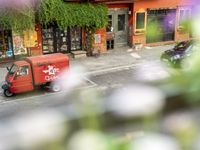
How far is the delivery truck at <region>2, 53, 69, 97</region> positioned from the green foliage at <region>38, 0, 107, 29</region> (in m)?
2.61

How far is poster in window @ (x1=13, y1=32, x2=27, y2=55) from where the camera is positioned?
11.6 meters

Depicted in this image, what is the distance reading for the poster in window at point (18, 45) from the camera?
1164 centimetres

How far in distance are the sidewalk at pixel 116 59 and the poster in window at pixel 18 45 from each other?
633mm

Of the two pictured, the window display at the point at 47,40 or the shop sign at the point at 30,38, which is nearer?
the shop sign at the point at 30,38

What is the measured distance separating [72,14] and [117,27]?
264cm

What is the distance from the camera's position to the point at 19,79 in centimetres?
880

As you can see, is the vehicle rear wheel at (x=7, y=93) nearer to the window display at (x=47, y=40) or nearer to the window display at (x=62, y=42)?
the window display at (x=47, y=40)

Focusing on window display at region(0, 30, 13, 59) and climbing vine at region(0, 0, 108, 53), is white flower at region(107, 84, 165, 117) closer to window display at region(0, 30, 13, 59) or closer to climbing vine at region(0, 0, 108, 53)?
climbing vine at region(0, 0, 108, 53)

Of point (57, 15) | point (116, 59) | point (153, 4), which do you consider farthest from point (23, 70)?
point (153, 4)

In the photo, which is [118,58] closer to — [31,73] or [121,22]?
[121,22]

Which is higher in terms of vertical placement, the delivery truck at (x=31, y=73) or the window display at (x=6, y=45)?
the window display at (x=6, y=45)

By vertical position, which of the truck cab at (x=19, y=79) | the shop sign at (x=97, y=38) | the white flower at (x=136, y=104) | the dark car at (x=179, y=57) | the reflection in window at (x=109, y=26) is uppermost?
the dark car at (x=179, y=57)

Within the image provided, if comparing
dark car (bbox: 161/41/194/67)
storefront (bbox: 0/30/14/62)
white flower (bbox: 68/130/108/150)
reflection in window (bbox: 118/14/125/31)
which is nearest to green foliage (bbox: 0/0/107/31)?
storefront (bbox: 0/30/14/62)

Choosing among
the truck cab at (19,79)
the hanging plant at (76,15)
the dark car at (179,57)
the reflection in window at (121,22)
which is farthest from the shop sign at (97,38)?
the dark car at (179,57)
